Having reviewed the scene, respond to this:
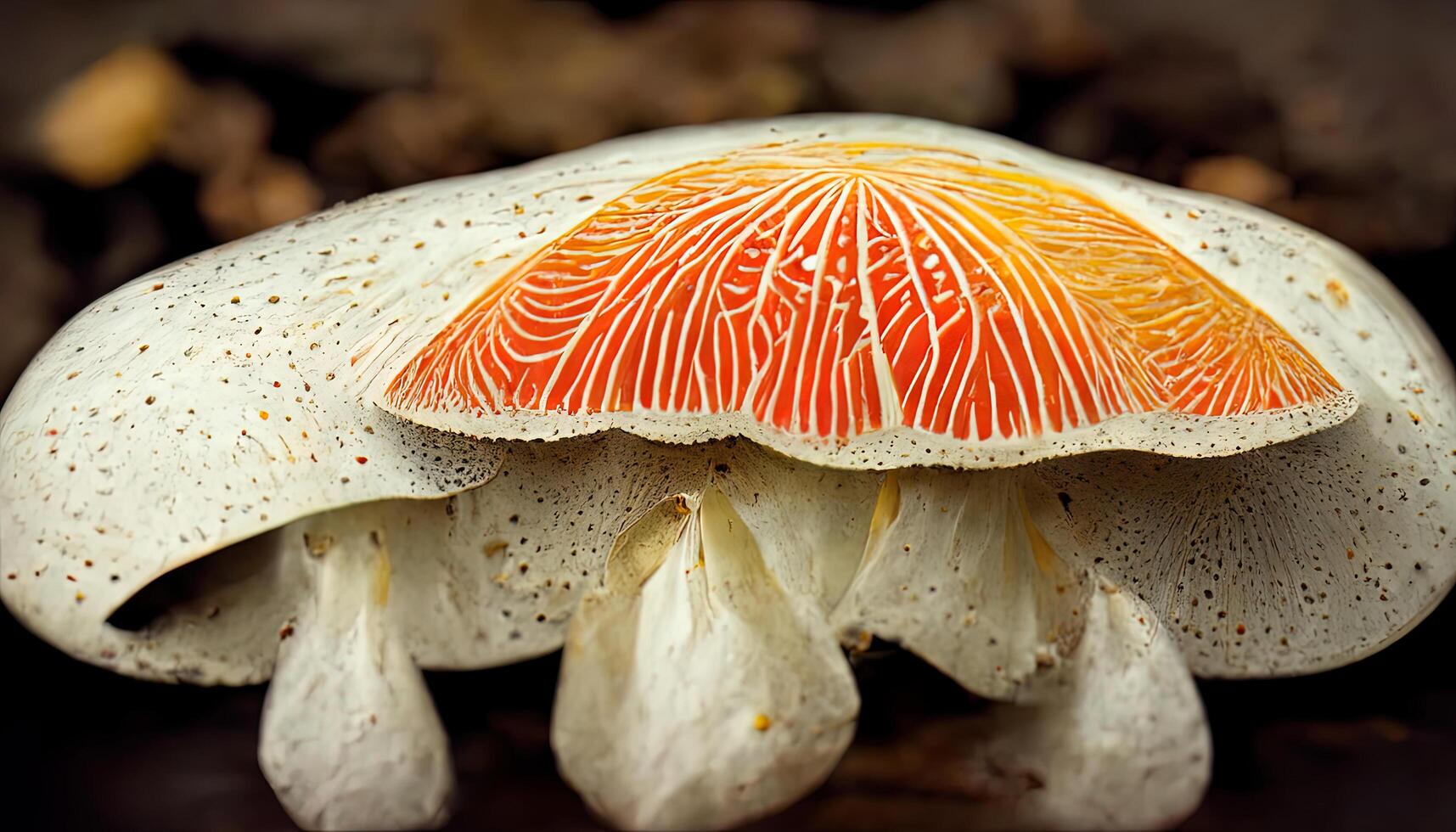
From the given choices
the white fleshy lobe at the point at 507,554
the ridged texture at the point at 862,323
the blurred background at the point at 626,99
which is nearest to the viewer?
the ridged texture at the point at 862,323

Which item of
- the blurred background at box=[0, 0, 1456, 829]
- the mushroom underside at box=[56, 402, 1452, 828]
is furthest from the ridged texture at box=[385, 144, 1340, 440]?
the blurred background at box=[0, 0, 1456, 829]

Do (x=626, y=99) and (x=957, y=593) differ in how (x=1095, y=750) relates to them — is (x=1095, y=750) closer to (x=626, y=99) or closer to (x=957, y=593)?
(x=957, y=593)

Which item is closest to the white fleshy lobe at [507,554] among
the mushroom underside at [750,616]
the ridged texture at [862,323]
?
the mushroom underside at [750,616]

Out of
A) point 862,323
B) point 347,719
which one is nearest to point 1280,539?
point 862,323

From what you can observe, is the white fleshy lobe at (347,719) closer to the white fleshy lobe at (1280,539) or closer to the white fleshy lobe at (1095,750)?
the white fleshy lobe at (1095,750)

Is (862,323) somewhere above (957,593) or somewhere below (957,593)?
above

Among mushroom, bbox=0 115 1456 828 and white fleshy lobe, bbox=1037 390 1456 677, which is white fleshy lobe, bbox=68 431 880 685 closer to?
mushroom, bbox=0 115 1456 828

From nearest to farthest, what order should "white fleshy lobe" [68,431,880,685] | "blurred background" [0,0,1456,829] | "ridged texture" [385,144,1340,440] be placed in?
"ridged texture" [385,144,1340,440], "white fleshy lobe" [68,431,880,685], "blurred background" [0,0,1456,829]
